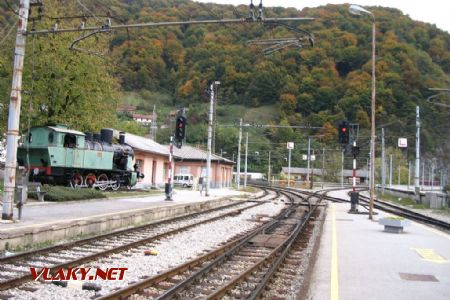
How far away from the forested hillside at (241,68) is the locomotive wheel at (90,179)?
4.93 meters

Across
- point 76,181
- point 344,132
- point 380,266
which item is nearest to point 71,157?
point 76,181

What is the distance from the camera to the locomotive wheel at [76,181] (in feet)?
91.5

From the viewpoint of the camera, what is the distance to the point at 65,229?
43.7 ft

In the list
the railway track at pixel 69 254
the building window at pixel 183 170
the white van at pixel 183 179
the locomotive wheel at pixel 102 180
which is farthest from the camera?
the building window at pixel 183 170

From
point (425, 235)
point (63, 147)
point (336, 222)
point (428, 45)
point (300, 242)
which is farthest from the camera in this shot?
point (428, 45)

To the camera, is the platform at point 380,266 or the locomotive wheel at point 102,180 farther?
the locomotive wheel at point 102,180

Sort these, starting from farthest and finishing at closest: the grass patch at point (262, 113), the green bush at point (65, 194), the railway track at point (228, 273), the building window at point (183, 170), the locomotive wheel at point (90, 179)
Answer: the grass patch at point (262, 113) → the building window at point (183, 170) → the locomotive wheel at point (90, 179) → the green bush at point (65, 194) → the railway track at point (228, 273)

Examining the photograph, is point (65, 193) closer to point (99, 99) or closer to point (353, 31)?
point (99, 99)

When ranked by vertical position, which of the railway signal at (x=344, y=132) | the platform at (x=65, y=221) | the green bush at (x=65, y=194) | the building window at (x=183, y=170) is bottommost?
the platform at (x=65, y=221)

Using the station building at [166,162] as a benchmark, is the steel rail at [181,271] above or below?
below

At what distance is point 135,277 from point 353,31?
38.1 meters

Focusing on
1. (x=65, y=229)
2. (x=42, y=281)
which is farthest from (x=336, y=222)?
(x=42, y=281)

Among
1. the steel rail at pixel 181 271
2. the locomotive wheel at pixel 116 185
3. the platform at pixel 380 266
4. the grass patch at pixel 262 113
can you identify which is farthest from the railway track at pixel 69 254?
the grass patch at pixel 262 113

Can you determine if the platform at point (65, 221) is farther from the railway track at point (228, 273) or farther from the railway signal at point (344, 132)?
the railway signal at point (344, 132)
